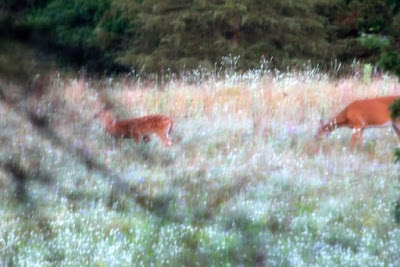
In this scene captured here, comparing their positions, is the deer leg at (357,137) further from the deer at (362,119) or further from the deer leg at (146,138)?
the deer leg at (146,138)

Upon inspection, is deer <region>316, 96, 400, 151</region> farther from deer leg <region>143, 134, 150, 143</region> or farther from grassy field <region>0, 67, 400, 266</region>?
deer leg <region>143, 134, 150, 143</region>

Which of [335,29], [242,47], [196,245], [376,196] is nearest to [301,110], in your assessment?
[376,196]

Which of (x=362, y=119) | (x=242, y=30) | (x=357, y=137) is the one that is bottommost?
(x=242, y=30)

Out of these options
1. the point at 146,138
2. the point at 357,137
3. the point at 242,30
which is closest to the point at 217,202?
the point at 146,138

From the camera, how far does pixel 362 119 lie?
9664 millimetres

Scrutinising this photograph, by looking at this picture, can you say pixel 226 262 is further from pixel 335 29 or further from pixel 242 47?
pixel 335 29

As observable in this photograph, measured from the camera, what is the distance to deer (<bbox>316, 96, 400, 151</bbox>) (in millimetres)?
9477

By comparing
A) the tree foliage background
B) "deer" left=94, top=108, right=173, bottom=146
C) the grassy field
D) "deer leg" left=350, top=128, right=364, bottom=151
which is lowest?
the tree foliage background

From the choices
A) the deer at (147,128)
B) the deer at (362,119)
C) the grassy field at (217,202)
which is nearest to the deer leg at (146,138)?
the deer at (147,128)

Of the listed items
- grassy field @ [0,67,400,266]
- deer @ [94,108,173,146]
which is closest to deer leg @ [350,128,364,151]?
grassy field @ [0,67,400,266]

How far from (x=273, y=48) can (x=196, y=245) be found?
59.7ft

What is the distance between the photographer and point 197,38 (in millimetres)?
24516

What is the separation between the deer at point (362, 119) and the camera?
31.1 ft

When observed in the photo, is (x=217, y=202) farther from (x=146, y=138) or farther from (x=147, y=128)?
(x=147, y=128)
